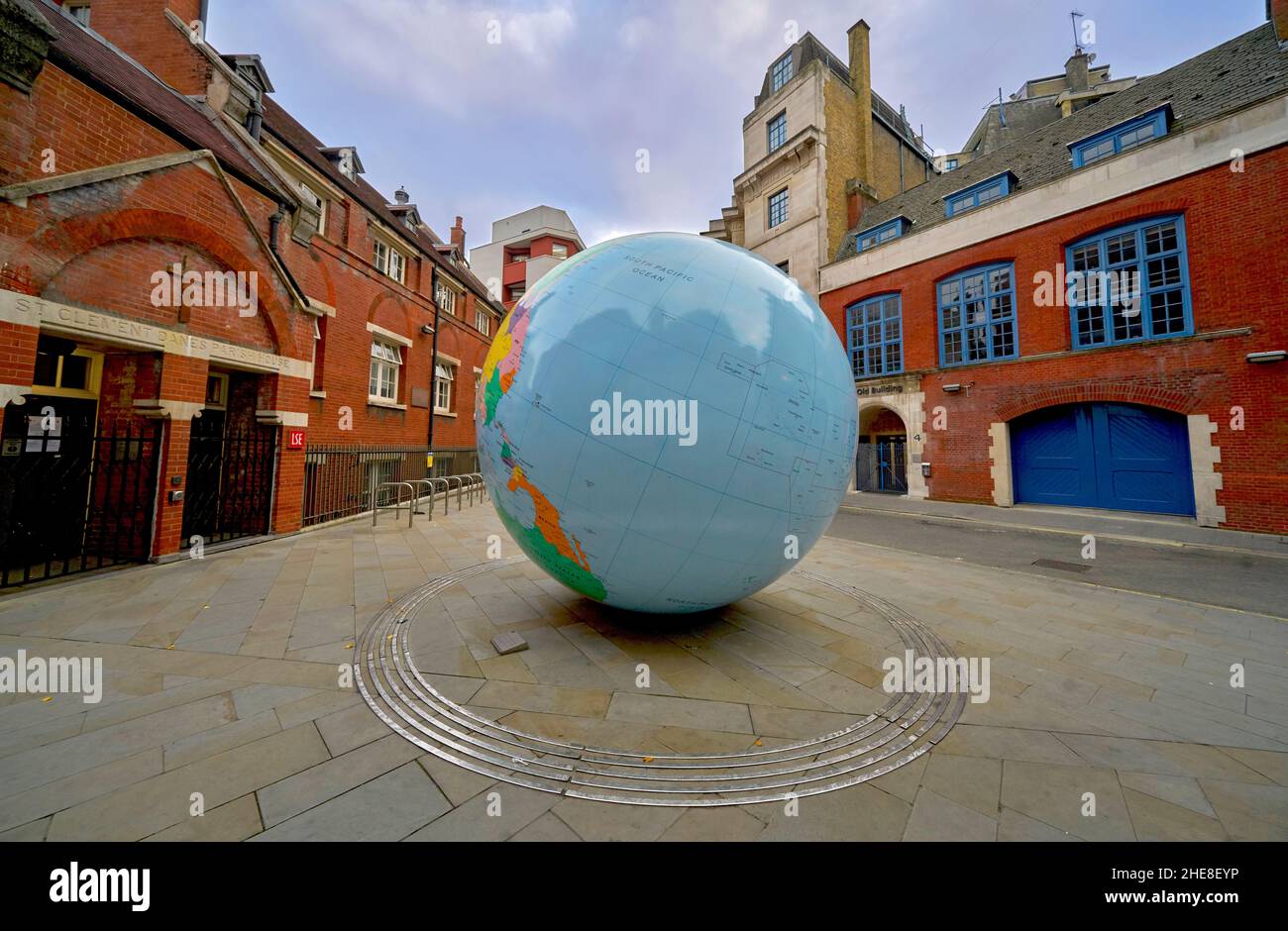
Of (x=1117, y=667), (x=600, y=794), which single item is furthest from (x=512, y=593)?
(x=1117, y=667)

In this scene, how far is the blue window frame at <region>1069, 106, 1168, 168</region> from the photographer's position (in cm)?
1343

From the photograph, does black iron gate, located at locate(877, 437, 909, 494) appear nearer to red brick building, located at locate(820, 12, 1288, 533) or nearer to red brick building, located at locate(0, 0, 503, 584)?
red brick building, located at locate(820, 12, 1288, 533)

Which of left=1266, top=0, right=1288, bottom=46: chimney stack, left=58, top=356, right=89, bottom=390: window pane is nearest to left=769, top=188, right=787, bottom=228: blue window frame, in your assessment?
left=1266, top=0, right=1288, bottom=46: chimney stack

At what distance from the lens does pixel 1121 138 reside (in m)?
14.2

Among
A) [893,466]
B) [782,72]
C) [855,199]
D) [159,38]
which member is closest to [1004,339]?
[893,466]

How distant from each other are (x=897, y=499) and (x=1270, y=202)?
38.7ft

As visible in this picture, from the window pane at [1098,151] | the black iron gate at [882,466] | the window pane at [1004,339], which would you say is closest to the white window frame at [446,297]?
the black iron gate at [882,466]

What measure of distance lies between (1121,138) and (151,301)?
24900 mm

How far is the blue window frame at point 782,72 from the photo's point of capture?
2511 cm

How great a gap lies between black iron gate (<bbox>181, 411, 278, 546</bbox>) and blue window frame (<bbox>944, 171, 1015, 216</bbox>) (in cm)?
2352

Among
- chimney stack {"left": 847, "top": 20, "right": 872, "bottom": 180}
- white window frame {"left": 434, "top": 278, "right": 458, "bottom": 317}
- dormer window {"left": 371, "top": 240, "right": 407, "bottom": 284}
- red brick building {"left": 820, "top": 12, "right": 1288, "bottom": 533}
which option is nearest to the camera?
red brick building {"left": 820, "top": 12, "right": 1288, "bottom": 533}

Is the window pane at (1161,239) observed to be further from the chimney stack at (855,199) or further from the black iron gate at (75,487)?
the black iron gate at (75,487)

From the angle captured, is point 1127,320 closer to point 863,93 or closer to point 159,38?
point 863,93

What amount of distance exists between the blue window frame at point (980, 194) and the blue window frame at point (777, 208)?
26.4 ft
